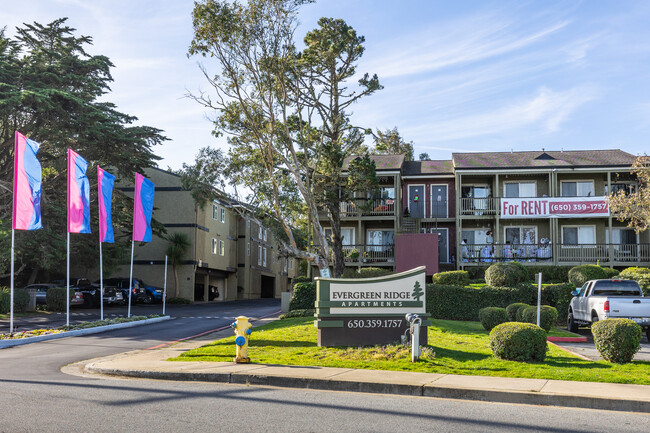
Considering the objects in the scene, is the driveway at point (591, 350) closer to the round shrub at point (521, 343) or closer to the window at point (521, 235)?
the round shrub at point (521, 343)

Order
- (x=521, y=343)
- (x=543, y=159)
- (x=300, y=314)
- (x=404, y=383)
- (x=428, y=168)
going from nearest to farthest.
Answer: (x=404, y=383)
(x=521, y=343)
(x=300, y=314)
(x=543, y=159)
(x=428, y=168)

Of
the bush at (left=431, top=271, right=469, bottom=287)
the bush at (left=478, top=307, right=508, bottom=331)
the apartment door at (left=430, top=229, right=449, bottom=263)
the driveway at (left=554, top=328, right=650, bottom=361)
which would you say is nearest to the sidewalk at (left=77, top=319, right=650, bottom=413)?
the driveway at (left=554, top=328, right=650, bottom=361)

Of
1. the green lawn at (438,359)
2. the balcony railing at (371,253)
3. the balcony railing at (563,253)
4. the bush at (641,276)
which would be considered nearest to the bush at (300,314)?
the green lawn at (438,359)

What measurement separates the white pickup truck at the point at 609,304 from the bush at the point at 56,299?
23.0 metres

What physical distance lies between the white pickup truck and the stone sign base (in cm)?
627

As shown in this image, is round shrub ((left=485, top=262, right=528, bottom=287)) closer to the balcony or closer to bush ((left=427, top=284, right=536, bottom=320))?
bush ((left=427, top=284, right=536, bottom=320))

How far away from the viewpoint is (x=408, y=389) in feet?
30.9

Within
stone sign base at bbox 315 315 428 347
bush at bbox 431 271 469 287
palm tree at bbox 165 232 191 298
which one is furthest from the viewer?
palm tree at bbox 165 232 191 298

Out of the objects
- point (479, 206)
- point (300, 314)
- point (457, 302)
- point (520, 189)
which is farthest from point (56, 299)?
point (520, 189)

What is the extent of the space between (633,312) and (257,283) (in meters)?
45.0

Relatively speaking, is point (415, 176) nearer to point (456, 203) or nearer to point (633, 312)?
point (456, 203)

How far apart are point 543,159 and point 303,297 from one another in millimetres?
18828

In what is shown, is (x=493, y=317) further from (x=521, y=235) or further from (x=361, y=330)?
(x=521, y=235)

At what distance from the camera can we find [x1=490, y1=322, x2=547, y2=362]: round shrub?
1192 cm
